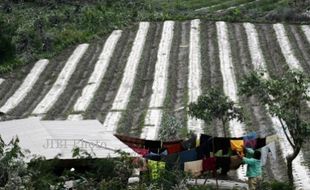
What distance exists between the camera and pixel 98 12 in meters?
42.0

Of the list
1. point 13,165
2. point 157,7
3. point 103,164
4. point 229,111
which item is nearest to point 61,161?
point 103,164

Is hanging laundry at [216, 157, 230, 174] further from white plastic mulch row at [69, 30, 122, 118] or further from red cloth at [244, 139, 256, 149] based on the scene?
white plastic mulch row at [69, 30, 122, 118]

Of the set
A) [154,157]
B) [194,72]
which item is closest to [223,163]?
[154,157]

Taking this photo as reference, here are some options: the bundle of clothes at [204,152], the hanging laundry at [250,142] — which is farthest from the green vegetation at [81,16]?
the hanging laundry at [250,142]

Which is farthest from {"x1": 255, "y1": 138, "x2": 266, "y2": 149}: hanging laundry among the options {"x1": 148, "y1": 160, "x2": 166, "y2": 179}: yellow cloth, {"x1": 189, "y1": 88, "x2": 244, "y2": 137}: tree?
{"x1": 148, "y1": 160, "x2": 166, "y2": 179}: yellow cloth

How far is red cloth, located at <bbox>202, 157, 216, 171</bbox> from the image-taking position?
1627cm

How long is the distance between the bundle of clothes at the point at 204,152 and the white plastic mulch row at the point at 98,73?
33.5 feet

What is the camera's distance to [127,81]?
30.9 meters

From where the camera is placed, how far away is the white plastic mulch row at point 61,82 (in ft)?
90.8

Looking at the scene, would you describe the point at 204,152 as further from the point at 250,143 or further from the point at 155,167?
the point at 155,167

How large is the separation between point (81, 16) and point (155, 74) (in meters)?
12.0

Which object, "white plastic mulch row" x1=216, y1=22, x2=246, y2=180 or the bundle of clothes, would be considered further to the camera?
"white plastic mulch row" x1=216, y1=22, x2=246, y2=180

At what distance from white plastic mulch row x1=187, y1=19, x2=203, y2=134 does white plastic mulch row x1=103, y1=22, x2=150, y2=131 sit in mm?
2757

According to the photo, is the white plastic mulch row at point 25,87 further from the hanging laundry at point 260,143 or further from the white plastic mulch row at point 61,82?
the hanging laundry at point 260,143
